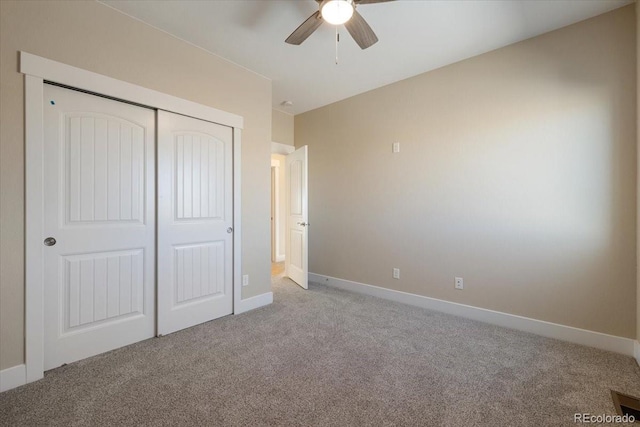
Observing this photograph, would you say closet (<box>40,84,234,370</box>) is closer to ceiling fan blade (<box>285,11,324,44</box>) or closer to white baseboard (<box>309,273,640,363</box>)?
ceiling fan blade (<box>285,11,324,44</box>)

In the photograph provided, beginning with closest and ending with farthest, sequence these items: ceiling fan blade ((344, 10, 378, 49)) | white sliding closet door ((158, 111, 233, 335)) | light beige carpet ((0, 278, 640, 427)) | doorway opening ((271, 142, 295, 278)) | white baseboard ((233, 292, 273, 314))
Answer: light beige carpet ((0, 278, 640, 427)) < ceiling fan blade ((344, 10, 378, 49)) < white sliding closet door ((158, 111, 233, 335)) < white baseboard ((233, 292, 273, 314)) < doorway opening ((271, 142, 295, 278))

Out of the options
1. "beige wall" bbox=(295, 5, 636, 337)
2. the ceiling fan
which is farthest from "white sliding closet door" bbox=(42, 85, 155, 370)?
"beige wall" bbox=(295, 5, 636, 337)

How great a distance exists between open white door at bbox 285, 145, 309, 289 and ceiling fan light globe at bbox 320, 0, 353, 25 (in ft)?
6.86

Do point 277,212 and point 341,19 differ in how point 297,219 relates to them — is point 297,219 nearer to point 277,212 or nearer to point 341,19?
point 277,212

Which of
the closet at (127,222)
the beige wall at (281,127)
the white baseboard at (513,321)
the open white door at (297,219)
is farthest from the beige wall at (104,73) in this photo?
the white baseboard at (513,321)

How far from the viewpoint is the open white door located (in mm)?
3887

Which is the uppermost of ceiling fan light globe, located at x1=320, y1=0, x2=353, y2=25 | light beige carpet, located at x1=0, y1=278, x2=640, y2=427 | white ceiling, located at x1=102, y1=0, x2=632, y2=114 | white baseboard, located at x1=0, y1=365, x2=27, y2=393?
white ceiling, located at x1=102, y1=0, x2=632, y2=114

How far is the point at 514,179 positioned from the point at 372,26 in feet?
6.20

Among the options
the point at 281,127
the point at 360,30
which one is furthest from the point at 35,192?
the point at 281,127

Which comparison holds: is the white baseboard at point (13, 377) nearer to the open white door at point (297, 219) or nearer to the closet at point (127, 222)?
the closet at point (127, 222)

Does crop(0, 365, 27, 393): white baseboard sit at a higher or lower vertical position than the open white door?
lower

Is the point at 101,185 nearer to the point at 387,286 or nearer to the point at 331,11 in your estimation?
the point at 331,11

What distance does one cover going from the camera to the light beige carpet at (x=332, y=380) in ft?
4.93

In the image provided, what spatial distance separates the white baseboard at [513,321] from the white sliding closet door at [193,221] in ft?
6.22
